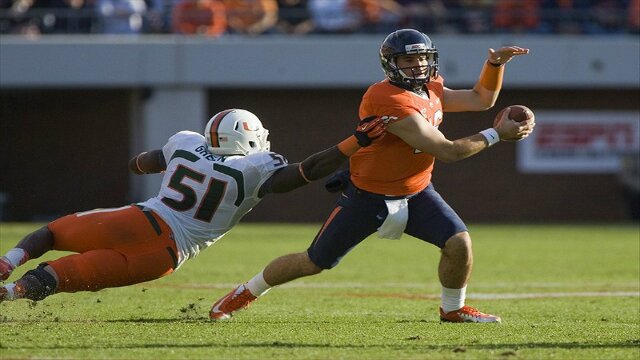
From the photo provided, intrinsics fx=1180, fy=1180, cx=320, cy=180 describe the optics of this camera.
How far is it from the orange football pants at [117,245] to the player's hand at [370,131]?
1.29m

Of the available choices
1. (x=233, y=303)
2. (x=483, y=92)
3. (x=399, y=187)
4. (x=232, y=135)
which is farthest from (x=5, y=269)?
(x=483, y=92)

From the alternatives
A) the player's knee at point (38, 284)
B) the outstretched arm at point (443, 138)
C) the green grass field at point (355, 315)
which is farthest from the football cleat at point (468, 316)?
the player's knee at point (38, 284)

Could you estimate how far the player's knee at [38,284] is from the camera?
6438 millimetres

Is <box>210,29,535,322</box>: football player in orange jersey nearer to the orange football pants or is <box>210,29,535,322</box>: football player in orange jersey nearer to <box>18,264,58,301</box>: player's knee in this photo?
the orange football pants

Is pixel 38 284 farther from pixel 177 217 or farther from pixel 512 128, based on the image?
pixel 512 128

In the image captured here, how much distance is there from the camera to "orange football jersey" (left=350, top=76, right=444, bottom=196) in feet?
22.4

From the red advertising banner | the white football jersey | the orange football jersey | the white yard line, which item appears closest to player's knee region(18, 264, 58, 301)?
the white football jersey

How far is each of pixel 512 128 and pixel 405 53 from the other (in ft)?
2.54

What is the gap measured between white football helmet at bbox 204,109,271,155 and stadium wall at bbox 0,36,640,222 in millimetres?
13353

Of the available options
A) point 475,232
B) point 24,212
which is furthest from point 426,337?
point 24,212

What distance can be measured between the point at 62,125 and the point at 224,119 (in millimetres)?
15409

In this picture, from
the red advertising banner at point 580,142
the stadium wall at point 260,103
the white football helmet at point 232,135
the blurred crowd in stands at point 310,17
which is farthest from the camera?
the red advertising banner at point 580,142

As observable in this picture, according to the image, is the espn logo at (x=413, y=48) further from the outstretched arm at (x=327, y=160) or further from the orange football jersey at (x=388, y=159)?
the outstretched arm at (x=327, y=160)

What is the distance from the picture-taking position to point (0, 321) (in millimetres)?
6855
